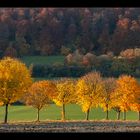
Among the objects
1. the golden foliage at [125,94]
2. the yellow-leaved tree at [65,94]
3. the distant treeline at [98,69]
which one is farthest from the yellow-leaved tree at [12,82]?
the distant treeline at [98,69]

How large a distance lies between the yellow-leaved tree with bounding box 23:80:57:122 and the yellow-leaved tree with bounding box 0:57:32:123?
5.62 feet

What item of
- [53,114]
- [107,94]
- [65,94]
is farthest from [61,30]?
[107,94]

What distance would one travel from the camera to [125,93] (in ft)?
157

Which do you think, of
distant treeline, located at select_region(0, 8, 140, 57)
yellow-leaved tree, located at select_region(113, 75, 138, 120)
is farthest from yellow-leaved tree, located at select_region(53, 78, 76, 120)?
distant treeline, located at select_region(0, 8, 140, 57)

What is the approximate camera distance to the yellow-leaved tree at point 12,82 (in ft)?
130

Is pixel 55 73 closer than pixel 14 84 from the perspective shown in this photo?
No

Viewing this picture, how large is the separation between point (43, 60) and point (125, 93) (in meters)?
22.7

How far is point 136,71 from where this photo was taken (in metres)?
67.2

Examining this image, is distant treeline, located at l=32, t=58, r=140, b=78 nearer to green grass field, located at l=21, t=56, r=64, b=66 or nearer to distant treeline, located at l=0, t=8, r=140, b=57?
green grass field, located at l=21, t=56, r=64, b=66

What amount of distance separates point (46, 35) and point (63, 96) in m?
25.8

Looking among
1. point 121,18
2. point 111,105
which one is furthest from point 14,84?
point 121,18

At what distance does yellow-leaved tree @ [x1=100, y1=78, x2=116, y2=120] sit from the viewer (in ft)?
154

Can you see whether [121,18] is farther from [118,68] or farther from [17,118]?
[17,118]

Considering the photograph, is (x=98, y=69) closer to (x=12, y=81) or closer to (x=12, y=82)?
(x=12, y=81)
